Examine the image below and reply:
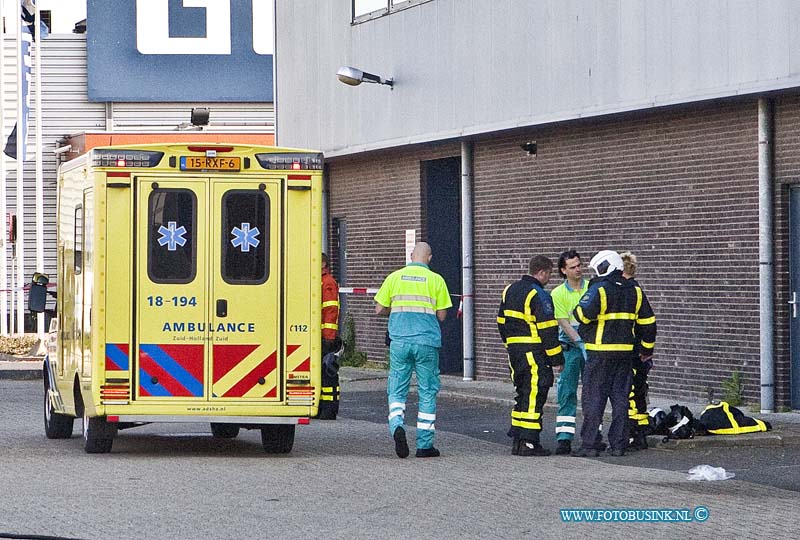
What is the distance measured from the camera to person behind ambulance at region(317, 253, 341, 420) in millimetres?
15312

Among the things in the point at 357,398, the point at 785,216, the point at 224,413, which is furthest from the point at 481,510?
the point at 357,398

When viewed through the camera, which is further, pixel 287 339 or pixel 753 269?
pixel 753 269

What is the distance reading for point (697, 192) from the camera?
1816 cm

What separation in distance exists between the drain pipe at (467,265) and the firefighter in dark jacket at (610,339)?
28.9 ft

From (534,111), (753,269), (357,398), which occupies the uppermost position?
(534,111)

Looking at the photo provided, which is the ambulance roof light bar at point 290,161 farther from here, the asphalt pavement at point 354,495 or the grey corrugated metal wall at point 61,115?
the grey corrugated metal wall at point 61,115

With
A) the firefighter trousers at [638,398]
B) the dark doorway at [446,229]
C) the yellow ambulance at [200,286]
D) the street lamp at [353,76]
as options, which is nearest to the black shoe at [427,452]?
the yellow ambulance at [200,286]

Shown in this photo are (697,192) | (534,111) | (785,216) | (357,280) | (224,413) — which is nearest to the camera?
(224,413)

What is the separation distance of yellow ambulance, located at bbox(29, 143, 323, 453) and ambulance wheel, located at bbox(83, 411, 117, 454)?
0.05 ft

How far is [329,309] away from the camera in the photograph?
16.5 meters

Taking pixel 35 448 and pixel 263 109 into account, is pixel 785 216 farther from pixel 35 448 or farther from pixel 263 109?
pixel 263 109

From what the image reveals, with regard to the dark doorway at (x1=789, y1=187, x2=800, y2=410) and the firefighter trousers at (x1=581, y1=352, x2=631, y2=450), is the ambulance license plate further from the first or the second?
the dark doorway at (x1=789, y1=187, x2=800, y2=410)

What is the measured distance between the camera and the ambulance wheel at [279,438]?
14281 millimetres

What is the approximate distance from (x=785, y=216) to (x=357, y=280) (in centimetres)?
1041
